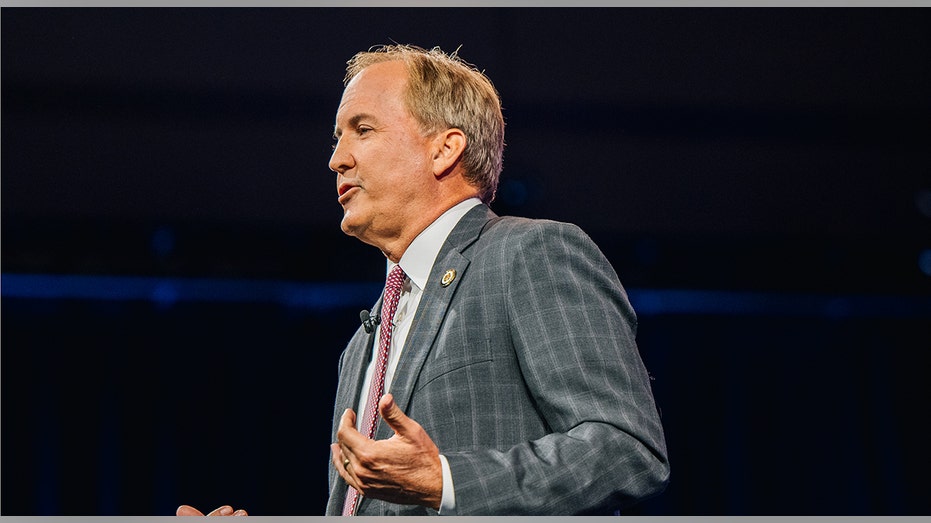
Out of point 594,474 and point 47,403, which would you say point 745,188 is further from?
point 47,403

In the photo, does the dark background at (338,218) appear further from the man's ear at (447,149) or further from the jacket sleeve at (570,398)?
the jacket sleeve at (570,398)

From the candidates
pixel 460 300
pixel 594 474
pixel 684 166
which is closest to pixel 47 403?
pixel 684 166

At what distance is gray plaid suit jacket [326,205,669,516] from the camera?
134 cm

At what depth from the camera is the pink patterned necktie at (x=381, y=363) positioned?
1.62 metres

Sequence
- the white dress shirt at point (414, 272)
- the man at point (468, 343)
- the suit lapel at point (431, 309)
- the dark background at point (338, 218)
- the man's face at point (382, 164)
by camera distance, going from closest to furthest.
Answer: the man at point (468, 343) → the suit lapel at point (431, 309) → the white dress shirt at point (414, 272) → the man's face at point (382, 164) → the dark background at point (338, 218)

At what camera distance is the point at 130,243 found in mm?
3814

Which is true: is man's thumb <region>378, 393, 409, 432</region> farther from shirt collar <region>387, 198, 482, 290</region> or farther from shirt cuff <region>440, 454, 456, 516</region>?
shirt collar <region>387, 198, 482, 290</region>

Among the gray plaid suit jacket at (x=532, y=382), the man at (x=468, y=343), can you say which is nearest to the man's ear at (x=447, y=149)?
the man at (x=468, y=343)

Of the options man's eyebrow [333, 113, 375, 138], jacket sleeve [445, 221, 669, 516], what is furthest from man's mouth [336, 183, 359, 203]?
jacket sleeve [445, 221, 669, 516]

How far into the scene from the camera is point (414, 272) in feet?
5.85

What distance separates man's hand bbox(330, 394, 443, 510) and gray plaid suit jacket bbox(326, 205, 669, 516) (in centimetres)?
4

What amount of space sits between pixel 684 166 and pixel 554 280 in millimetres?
2486

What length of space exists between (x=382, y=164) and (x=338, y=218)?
204 centimetres

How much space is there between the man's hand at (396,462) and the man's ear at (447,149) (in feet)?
2.29
